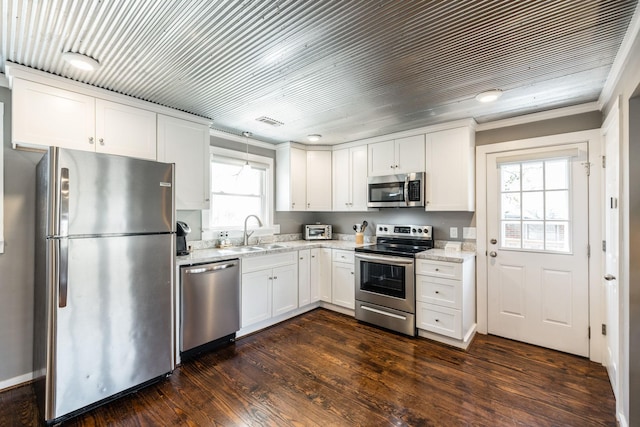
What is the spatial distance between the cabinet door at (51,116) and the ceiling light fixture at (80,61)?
369 millimetres

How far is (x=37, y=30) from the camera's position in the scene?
1.62 meters

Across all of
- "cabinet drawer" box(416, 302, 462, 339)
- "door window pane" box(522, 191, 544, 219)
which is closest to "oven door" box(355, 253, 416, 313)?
"cabinet drawer" box(416, 302, 462, 339)

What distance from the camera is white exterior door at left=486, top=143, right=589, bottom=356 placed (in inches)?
106

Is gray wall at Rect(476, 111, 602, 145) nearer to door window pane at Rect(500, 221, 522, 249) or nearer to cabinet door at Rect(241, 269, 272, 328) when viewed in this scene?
door window pane at Rect(500, 221, 522, 249)

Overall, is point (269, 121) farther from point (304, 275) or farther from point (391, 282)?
point (391, 282)

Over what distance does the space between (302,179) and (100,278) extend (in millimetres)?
2720

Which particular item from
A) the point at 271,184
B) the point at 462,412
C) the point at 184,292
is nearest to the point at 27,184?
the point at 184,292

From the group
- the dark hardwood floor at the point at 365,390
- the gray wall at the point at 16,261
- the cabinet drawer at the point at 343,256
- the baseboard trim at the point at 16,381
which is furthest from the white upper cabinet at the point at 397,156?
the baseboard trim at the point at 16,381

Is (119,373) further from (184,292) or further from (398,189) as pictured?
(398,189)

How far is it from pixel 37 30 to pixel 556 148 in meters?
4.08

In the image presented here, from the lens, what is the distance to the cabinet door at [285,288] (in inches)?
132

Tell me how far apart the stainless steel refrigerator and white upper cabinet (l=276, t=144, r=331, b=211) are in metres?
1.93

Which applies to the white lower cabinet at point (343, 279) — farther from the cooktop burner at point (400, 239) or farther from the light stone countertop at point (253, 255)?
the cooktop burner at point (400, 239)

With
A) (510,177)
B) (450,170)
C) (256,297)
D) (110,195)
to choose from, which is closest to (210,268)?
(256,297)
